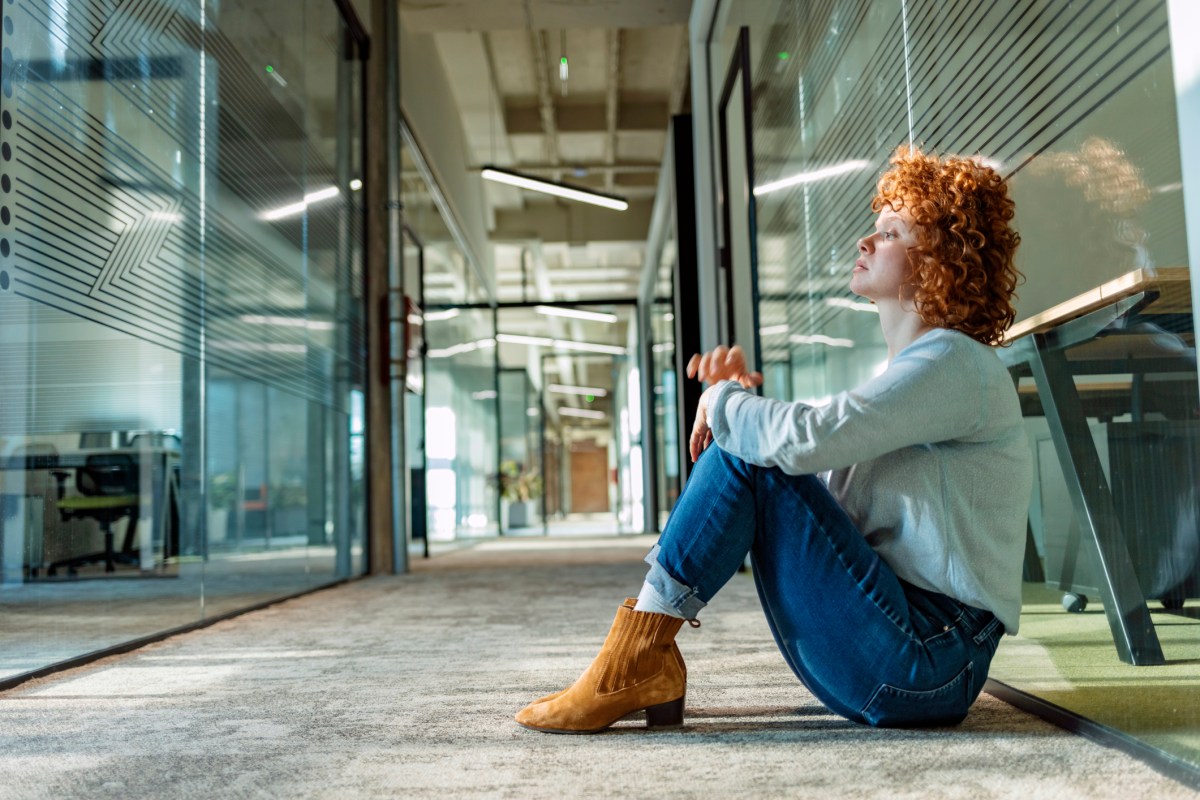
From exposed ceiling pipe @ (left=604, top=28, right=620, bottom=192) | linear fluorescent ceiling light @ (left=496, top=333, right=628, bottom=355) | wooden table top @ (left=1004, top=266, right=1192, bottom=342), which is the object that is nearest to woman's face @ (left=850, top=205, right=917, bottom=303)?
wooden table top @ (left=1004, top=266, right=1192, bottom=342)

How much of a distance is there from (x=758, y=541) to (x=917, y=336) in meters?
0.38

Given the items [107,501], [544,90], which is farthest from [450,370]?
[107,501]

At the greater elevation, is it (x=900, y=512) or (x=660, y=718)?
(x=900, y=512)

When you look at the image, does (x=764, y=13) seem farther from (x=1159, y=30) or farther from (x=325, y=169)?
(x=1159, y=30)

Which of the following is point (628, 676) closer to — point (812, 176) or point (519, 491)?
point (812, 176)

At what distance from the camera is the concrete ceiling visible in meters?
7.11

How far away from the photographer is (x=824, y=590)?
147cm

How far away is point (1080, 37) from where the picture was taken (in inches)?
59.0

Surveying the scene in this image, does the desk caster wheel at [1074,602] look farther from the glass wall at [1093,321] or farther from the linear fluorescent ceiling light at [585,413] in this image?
the linear fluorescent ceiling light at [585,413]

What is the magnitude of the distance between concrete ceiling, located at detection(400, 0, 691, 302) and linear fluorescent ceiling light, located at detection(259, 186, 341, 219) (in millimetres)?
2286

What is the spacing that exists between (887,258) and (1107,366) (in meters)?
0.34

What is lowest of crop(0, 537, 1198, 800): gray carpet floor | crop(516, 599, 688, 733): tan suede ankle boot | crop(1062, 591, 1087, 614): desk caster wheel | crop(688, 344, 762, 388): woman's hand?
crop(0, 537, 1198, 800): gray carpet floor

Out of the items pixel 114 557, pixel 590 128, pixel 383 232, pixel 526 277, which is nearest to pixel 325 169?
pixel 383 232

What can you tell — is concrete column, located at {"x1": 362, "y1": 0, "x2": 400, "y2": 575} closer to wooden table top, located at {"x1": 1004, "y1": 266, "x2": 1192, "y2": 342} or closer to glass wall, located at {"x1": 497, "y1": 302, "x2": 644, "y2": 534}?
wooden table top, located at {"x1": 1004, "y1": 266, "x2": 1192, "y2": 342}
